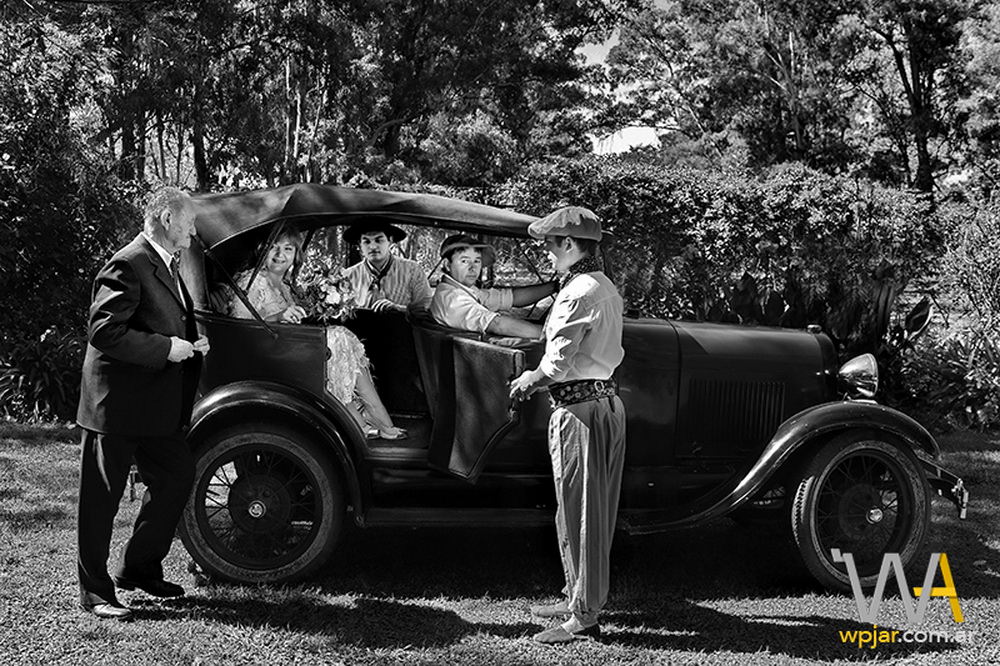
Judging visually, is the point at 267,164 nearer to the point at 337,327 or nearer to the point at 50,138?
the point at 50,138

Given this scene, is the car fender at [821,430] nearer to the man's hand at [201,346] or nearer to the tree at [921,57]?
the man's hand at [201,346]

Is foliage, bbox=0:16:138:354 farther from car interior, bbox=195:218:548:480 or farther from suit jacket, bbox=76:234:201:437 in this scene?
suit jacket, bbox=76:234:201:437

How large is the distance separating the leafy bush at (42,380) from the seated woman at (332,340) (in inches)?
208

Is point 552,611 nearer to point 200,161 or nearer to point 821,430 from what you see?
point 821,430

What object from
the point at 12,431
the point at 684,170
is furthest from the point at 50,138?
the point at 684,170

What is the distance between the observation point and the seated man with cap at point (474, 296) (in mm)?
5145

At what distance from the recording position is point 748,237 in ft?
57.2

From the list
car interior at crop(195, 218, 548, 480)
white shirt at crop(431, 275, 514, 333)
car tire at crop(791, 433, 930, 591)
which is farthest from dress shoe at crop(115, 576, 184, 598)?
car tire at crop(791, 433, 930, 591)

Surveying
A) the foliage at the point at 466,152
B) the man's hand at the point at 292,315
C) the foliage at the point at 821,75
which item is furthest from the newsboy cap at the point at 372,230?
the foliage at the point at 821,75

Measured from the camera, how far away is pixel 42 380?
9664 mm

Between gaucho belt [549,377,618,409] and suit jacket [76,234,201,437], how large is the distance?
1626mm

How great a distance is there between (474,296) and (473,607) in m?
1.56

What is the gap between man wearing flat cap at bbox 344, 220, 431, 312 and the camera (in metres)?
5.77

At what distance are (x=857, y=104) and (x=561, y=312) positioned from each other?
965 inches
